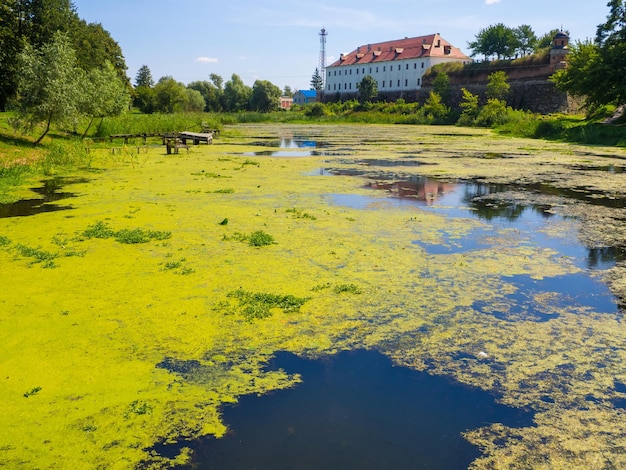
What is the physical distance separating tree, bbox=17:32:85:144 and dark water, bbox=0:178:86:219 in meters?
8.03

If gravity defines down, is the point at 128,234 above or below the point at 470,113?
below

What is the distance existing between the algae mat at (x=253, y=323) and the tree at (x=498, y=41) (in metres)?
78.4

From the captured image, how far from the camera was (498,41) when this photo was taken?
265 feet

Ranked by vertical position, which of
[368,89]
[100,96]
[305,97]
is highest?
[305,97]

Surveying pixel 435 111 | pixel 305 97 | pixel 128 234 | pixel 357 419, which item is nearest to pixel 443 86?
pixel 435 111

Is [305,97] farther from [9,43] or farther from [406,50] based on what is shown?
[9,43]

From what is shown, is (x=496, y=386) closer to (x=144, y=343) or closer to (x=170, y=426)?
(x=170, y=426)

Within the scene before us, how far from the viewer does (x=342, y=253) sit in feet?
27.2

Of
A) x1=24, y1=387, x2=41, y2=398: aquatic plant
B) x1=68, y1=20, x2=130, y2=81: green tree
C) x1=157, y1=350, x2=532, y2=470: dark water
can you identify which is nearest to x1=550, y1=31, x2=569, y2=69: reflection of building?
x1=68, y1=20, x2=130, y2=81: green tree

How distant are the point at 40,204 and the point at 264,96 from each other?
285ft

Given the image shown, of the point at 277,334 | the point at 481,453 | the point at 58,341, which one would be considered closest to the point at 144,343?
the point at 58,341

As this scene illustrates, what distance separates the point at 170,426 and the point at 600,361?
3.91m

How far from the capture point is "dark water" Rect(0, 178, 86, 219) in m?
11.1

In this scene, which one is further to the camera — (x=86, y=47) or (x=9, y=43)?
(x=86, y=47)
